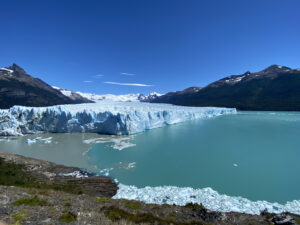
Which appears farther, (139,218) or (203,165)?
(203,165)

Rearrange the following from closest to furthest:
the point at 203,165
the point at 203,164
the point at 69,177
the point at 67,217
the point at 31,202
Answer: the point at 67,217
the point at 31,202
the point at 69,177
the point at 203,165
the point at 203,164

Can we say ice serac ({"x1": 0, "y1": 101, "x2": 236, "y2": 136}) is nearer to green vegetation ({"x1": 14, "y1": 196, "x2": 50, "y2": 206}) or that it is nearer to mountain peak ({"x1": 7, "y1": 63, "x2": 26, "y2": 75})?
green vegetation ({"x1": 14, "y1": 196, "x2": 50, "y2": 206})

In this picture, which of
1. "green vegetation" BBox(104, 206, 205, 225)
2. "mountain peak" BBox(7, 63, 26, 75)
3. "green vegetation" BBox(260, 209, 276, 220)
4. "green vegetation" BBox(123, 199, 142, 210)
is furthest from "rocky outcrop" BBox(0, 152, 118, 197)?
"mountain peak" BBox(7, 63, 26, 75)

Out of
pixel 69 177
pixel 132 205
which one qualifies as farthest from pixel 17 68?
pixel 132 205

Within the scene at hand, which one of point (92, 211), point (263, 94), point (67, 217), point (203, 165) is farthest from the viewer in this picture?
point (263, 94)

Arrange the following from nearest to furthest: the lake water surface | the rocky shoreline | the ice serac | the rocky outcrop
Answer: the rocky shoreline
the lake water surface
the rocky outcrop
the ice serac

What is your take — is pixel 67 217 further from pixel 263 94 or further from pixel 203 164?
pixel 263 94

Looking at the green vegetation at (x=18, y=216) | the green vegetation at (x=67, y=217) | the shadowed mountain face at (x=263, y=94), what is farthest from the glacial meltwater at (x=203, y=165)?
the shadowed mountain face at (x=263, y=94)

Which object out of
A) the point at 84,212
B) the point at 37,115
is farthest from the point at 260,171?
the point at 37,115
